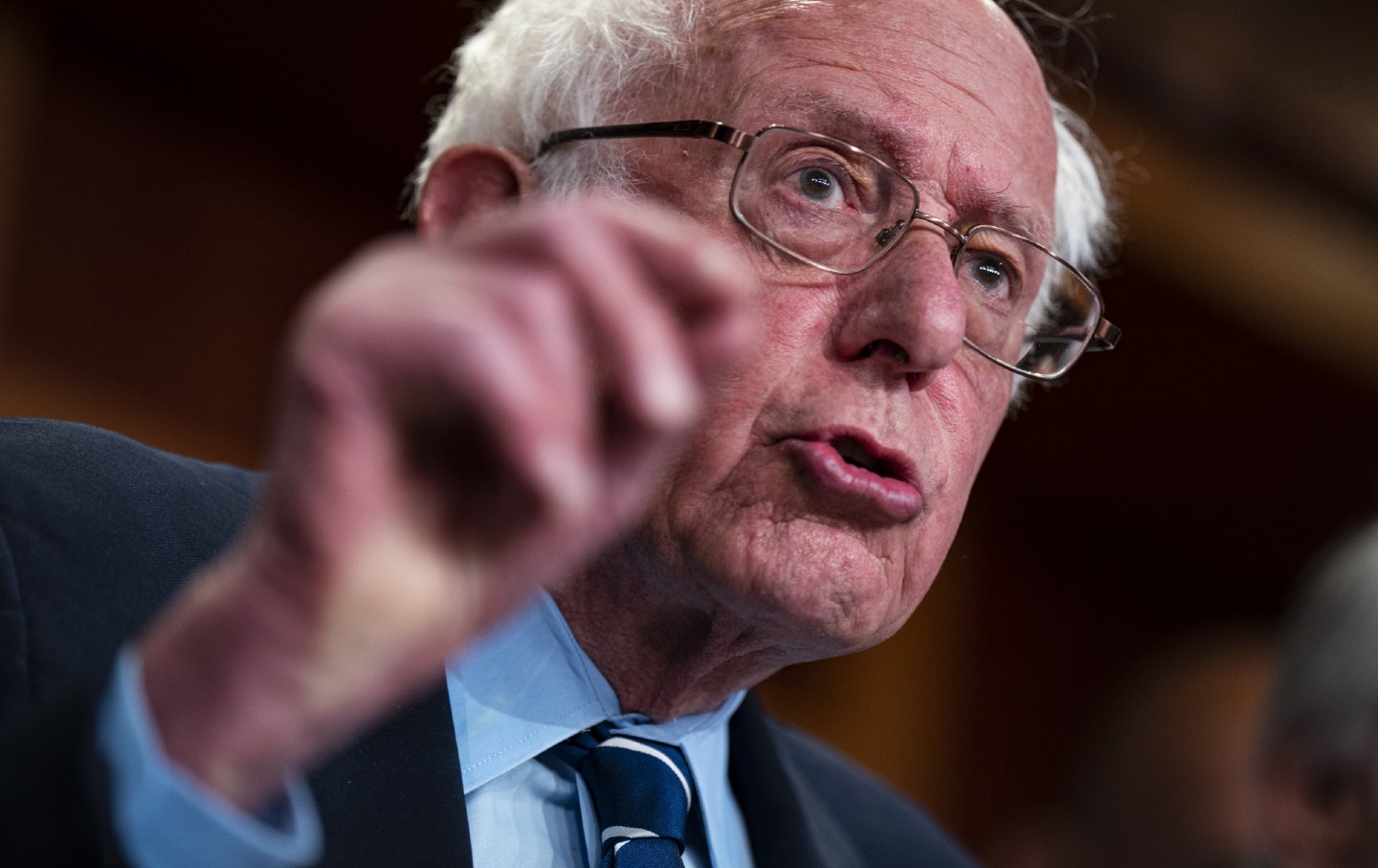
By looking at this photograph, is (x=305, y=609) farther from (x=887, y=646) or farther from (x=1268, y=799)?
(x=887, y=646)

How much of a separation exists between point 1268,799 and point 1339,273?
2799 millimetres

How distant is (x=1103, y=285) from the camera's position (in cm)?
423

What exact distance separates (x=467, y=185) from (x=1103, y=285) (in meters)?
2.86

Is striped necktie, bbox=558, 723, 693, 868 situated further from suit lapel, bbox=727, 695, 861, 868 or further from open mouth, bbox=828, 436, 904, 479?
open mouth, bbox=828, 436, 904, 479

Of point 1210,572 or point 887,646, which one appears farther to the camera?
point 1210,572

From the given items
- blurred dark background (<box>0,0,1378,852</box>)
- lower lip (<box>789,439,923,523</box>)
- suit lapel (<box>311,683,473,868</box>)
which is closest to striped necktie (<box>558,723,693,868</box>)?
suit lapel (<box>311,683,473,868</box>)

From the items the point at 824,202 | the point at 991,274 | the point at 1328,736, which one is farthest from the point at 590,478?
the point at 1328,736

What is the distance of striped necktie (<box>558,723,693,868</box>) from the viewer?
144cm

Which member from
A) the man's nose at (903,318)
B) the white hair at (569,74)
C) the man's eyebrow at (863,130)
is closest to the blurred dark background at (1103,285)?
the white hair at (569,74)

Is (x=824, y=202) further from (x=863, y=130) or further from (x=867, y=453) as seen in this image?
(x=867, y=453)

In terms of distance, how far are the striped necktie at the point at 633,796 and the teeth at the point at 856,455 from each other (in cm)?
36

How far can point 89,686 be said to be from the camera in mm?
809

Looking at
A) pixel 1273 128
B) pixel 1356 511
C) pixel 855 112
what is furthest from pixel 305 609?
pixel 1356 511

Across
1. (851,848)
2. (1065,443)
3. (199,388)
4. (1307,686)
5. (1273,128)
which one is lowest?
(1065,443)
